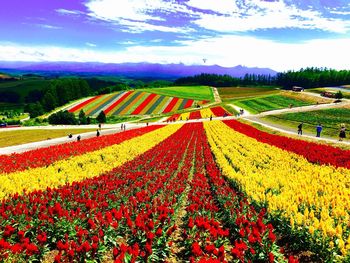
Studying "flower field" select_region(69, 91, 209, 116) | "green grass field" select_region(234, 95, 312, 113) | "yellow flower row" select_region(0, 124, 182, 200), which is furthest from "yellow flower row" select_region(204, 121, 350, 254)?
"flower field" select_region(69, 91, 209, 116)

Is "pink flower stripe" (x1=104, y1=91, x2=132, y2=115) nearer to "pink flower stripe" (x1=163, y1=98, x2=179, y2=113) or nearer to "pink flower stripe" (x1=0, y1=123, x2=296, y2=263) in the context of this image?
"pink flower stripe" (x1=163, y1=98, x2=179, y2=113)

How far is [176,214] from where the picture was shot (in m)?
11.4

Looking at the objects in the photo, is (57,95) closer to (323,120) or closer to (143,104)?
(143,104)

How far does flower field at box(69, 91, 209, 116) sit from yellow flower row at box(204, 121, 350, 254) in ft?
259

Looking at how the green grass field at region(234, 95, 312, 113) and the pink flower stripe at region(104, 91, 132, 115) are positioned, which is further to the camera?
the pink flower stripe at region(104, 91, 132, 115)

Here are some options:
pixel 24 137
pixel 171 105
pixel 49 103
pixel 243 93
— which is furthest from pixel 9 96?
pixel 24 137

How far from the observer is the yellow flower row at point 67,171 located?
13.8m

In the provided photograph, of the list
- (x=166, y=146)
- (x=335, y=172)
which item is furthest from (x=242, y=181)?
(x=166, y=146)

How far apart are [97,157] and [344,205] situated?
55.0 ft

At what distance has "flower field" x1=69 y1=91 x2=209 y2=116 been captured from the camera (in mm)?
100875

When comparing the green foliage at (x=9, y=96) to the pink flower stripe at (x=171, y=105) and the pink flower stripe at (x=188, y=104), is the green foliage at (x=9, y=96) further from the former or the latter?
the pink flower stripe at (x=188, y=104)

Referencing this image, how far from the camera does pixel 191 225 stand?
28.6 feet

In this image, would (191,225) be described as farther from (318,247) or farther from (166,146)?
(166,146)

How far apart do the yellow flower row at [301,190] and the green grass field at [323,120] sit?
85.6 ft
